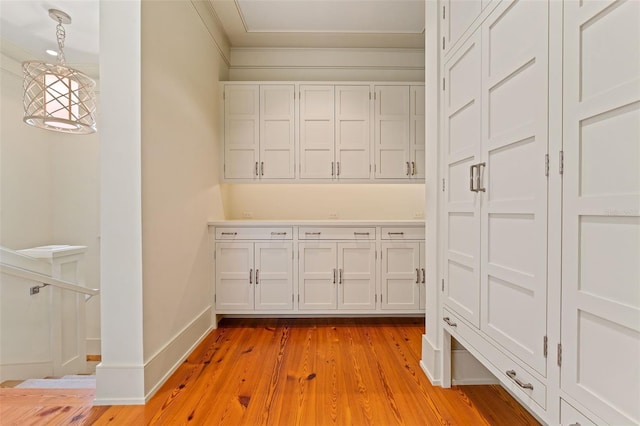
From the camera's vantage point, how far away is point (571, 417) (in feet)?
3.18

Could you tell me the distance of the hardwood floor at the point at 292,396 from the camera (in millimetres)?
1615

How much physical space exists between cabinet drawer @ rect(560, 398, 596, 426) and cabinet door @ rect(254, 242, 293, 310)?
225 centimetres

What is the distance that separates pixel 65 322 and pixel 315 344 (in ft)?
7.71

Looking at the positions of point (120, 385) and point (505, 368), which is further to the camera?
point (120, 385)

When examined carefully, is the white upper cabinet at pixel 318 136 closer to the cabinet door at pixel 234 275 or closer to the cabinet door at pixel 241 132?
the cabinet door at pixel 241 132

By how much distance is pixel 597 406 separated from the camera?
876 mm

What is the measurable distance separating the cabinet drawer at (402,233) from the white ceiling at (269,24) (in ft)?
6.63

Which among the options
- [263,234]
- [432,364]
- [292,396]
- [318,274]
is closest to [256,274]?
[263,234]

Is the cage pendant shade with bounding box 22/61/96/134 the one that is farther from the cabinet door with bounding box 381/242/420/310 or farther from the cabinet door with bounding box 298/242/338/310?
the cabinet door with bounding box 381/242/420/310

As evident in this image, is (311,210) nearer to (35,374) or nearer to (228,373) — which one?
(228,373)

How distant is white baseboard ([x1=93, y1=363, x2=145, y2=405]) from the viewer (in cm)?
173

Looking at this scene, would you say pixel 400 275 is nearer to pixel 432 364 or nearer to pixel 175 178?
pixel 432 364

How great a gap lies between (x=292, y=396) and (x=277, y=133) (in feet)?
7.93

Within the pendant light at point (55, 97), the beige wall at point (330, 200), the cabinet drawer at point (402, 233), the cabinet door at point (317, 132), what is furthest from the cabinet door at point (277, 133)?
the pendant light at point (55, 97)
